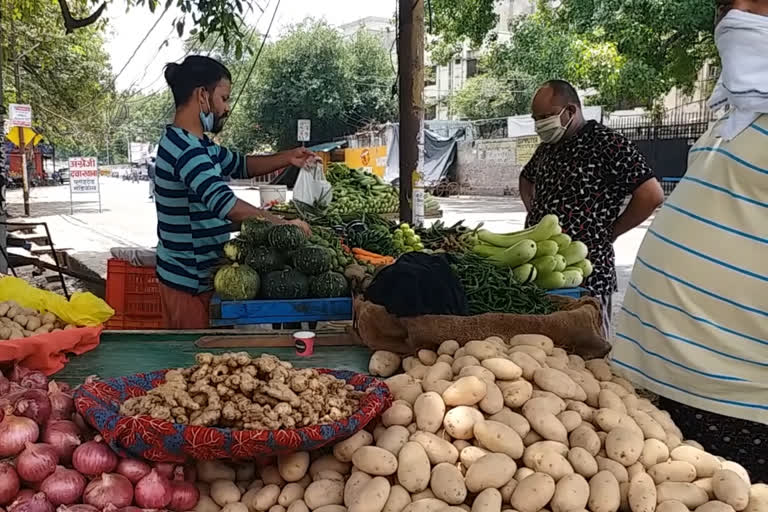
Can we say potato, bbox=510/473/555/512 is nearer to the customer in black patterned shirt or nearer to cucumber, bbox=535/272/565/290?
cucumber, bbox=535/272/565/290

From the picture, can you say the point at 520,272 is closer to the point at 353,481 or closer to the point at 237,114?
the point at 353,481

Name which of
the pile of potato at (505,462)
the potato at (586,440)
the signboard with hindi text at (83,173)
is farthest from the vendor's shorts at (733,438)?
the signboard with hindi text at (83,173)

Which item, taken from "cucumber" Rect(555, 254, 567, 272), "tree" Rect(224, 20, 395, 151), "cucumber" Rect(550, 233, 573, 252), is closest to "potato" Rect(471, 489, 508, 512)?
"cucumber" Rect(555, 254, 567, 272)

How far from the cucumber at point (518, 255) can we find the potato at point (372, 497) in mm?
2326

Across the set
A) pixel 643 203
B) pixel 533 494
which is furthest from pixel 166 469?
pixel 643 203

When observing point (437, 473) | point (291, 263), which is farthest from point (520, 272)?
point (437, 473)

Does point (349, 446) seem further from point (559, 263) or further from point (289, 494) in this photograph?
point (559, 263)

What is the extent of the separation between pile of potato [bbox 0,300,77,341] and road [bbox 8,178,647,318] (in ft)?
22.3

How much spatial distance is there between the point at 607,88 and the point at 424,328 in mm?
12686

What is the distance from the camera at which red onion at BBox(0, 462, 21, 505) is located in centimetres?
156

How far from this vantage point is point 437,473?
167cm

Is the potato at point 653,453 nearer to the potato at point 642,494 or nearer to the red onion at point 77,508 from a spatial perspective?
the potato at point 642,494

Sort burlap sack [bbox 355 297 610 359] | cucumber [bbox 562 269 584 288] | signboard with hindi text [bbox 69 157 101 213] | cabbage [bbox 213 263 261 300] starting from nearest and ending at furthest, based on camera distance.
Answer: burlap sack [bbox 355 297 610 359] < cabbage [bbox 213 263 261 300] < cucumber [bbox 562 269 584 288] < signboard with hindi text [bbox 69 157 101 213]

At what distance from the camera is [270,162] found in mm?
4375
